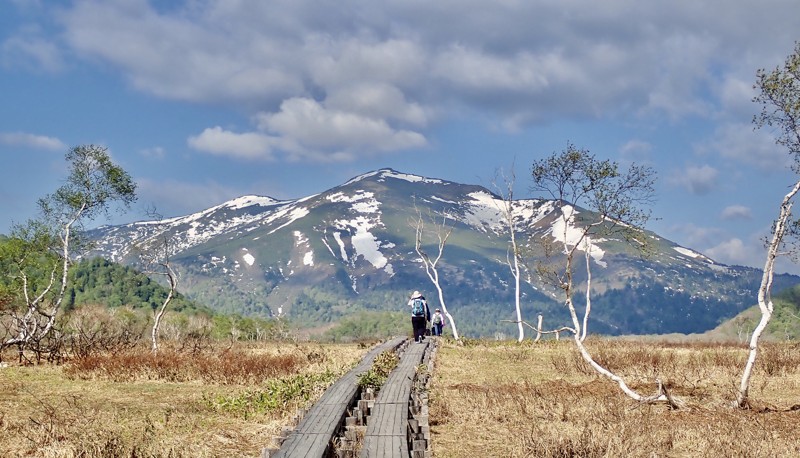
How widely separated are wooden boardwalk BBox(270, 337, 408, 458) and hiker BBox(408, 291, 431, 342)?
51.1 feet

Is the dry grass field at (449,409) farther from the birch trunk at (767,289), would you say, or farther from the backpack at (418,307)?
the backpack at (418,307)

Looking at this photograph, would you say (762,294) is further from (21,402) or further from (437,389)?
(21,402)

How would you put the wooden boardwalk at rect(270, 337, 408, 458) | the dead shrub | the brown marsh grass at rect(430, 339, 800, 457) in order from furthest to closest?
the dead shrub < the brown marsh grass at rect(430, 339, 800, 457) < the wooden boardwalk at rect(270, 337, 408, 458)

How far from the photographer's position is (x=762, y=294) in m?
18.1

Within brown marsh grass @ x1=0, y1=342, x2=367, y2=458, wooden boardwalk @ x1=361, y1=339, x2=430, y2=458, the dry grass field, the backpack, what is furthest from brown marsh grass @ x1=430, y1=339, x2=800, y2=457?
the backpack

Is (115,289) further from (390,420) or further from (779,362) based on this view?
(390,420)

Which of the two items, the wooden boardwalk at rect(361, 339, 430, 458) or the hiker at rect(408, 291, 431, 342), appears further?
the hiker at rect(408, 291, 431, 342)

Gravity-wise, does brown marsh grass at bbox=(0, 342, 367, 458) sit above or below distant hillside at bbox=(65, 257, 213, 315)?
below

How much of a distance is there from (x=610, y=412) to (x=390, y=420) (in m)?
5.89

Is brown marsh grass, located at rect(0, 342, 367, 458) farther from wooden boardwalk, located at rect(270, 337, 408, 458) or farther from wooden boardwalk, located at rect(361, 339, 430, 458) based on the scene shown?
wooden boardwalk, located at rect(361, 339, 430, 458)

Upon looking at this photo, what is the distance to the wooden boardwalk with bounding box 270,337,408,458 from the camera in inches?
459

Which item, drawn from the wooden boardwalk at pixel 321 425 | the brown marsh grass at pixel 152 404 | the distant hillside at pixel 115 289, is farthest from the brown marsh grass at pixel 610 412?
the distant hillside at pixel 115 289

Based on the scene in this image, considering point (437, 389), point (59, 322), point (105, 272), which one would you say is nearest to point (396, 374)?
point (437, 389)

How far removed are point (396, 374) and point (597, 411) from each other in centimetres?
710
